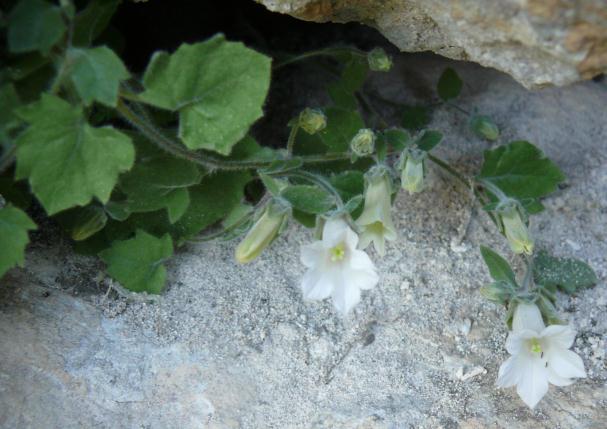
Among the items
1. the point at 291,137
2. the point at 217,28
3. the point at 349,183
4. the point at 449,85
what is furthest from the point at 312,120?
the point at 217,28

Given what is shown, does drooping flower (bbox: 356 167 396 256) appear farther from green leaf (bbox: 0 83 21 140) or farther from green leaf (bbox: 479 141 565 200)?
green leaf (bbox: 0 83 21 140)

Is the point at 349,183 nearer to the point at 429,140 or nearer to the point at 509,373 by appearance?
the point at 429,140

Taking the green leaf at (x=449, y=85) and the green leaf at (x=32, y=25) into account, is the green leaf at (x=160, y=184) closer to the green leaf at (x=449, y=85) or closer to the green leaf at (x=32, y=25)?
the green leaf at (x=32, y=25)

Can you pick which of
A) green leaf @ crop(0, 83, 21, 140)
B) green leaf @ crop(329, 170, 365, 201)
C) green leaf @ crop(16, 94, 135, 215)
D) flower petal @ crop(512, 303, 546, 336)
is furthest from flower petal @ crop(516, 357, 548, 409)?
green leaf @ crop(0, 83, 21, 140)

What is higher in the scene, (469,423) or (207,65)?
(207,65)

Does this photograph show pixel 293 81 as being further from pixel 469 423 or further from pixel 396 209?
pixel 469 423

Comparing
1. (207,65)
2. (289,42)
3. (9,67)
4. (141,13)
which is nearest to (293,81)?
(289,42)
